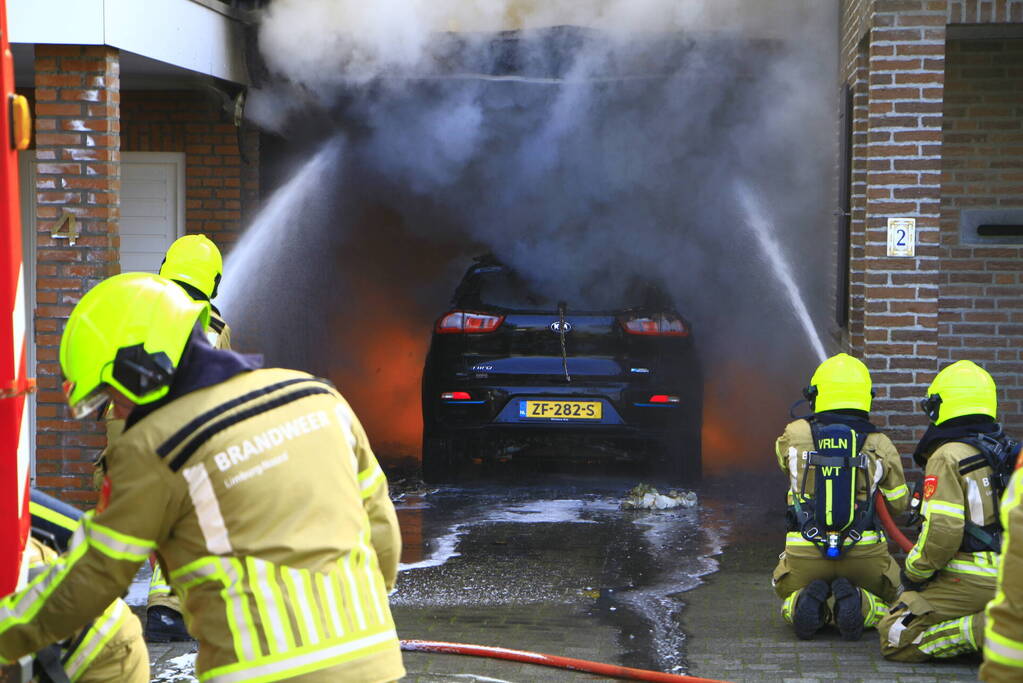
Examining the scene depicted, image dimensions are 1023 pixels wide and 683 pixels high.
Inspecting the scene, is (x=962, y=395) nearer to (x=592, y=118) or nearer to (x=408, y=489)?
(x=408, y=489)

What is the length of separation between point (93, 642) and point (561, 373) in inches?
216

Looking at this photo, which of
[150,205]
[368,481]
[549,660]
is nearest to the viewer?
[368,481]

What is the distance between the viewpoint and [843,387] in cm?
588

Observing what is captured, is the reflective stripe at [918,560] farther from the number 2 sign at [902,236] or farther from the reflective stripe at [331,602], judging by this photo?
the reflective stripe at [331,602]

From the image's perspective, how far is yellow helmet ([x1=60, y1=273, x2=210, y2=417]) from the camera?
2.74 m

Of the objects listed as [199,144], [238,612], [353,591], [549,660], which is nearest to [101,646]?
[238,612]

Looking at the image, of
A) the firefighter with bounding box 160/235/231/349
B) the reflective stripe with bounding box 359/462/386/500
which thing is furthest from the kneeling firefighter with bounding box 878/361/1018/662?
the firefighter with bounding box 160/235/231/349

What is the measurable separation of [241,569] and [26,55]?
222 inches

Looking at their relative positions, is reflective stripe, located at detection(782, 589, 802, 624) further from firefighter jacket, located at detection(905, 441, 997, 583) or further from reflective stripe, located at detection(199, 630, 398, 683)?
reflective stripe, located at detection(199, 630, 398, 683)

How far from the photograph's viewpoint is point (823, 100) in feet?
32.3

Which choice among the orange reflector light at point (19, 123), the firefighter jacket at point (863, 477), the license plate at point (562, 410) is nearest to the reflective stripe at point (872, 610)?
the firefighter jacket at point (863, 477)

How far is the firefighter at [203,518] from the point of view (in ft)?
8.95

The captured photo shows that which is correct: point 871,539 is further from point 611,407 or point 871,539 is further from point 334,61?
point 334,61

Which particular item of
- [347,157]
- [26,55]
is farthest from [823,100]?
[26,55]
